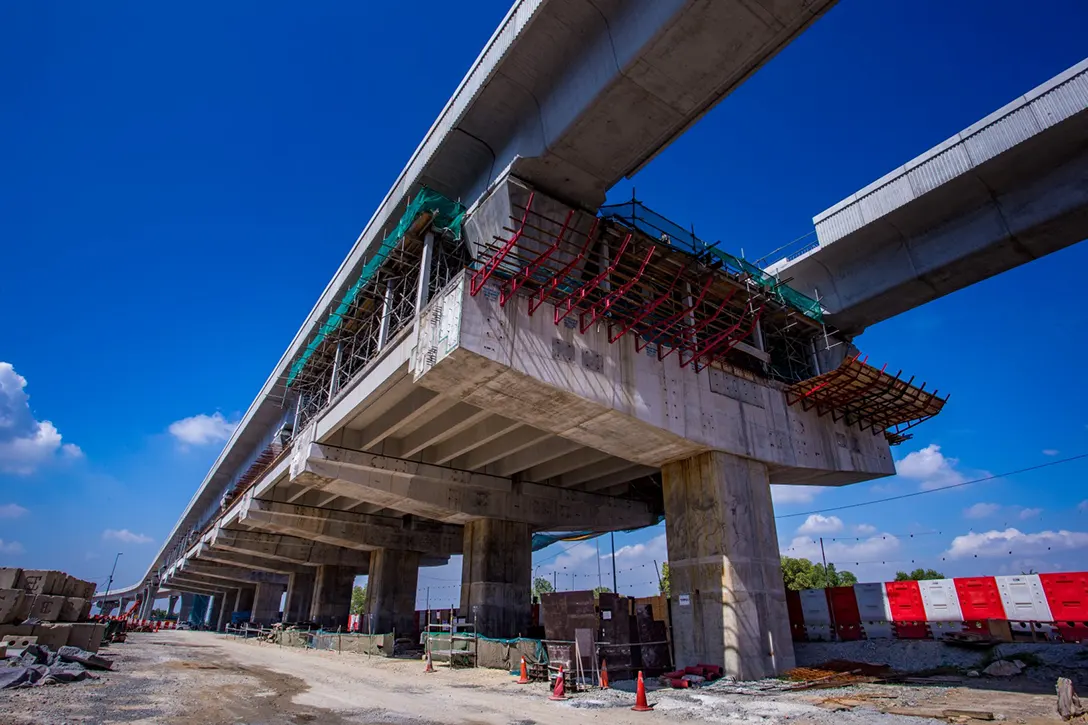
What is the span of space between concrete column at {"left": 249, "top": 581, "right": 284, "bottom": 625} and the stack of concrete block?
41.7 meters

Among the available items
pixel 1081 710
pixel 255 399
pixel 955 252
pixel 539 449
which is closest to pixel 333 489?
pixel 539 449

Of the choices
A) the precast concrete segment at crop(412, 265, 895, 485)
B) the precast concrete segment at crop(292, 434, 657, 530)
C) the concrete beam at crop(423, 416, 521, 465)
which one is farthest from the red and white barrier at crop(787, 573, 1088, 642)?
the concrete beam at crop(423, 416, 521, 465)

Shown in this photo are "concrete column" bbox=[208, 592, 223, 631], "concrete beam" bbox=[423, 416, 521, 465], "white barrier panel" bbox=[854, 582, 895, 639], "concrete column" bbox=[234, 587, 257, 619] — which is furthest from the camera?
"concrete column" bbox=[208, 592, 223, 631]

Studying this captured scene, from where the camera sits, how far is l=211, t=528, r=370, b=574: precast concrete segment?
3538 cm

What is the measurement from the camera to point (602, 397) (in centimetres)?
1370

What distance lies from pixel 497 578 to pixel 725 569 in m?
11.5

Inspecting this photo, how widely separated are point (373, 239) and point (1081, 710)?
19355mm

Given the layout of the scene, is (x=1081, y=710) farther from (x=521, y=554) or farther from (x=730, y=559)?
(x=521, y=554)

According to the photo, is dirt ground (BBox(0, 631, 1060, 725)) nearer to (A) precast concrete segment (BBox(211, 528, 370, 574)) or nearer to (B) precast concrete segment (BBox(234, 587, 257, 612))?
(A) precast concrete segment (BBox(211, 528, 370, 574))

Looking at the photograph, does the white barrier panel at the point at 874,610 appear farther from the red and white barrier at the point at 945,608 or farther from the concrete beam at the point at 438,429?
the concrete beam at the point at 438,429

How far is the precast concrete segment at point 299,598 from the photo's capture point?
46.5 meters

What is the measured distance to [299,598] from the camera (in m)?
47.4

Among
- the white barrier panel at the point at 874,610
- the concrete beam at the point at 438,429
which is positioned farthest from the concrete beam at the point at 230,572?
the white barrier panel at the point at 874,610

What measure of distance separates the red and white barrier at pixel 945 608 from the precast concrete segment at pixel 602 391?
542 centimetres
